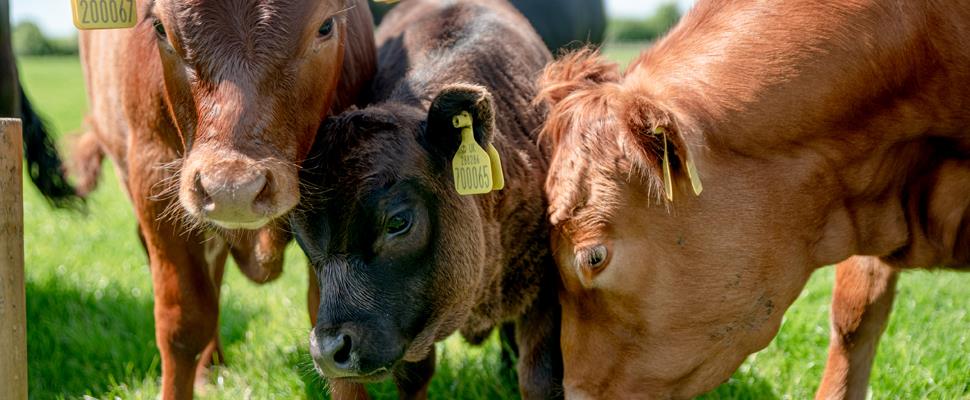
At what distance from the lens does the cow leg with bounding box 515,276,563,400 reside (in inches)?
149

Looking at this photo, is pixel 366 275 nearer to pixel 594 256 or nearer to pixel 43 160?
pixel 594 256

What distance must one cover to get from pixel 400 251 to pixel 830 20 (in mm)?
1657

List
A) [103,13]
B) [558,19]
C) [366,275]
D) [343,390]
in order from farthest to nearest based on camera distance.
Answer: [558,19]
[343,390]
[103,13]
[366,275]

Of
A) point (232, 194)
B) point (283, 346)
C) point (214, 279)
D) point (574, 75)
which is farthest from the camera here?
point (283, 346)

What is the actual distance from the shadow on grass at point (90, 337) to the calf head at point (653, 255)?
7.93 feet

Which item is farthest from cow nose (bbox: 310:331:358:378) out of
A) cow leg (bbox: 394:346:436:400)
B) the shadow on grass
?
the shadow on grass

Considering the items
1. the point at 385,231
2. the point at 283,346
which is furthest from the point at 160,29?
the point at 283,346

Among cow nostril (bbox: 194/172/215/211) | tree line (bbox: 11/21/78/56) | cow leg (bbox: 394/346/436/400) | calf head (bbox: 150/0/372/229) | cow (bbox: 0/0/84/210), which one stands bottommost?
tree line (bbox: 11/21/78/56)

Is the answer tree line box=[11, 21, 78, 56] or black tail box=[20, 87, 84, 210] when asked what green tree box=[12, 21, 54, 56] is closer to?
tree line box=[11, 21, 78, 56]

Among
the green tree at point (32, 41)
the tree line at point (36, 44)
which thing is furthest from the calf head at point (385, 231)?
the green tree at point (32, 41)

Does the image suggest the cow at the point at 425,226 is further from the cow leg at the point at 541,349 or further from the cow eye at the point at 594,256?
the cow eye at the point at 594,256

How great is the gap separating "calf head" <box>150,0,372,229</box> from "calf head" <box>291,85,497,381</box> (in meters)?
0.16

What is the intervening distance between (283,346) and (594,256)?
240 cm

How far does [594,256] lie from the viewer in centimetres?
315
